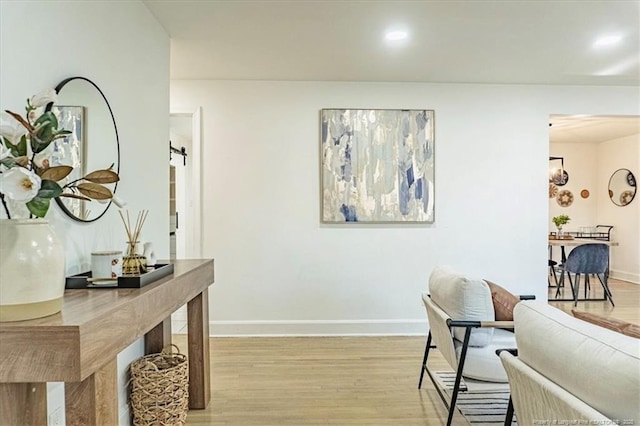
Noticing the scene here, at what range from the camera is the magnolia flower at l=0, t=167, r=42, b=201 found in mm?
1066

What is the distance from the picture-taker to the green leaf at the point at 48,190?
45.9 inches

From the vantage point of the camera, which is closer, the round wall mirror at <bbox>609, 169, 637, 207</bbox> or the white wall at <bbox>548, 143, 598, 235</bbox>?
the round wall mirror at <bbox>609, 169, 637, 207</bbox>

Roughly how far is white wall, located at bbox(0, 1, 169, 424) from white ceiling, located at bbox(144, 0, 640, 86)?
375 millimetres

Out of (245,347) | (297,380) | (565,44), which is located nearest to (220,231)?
(245,347)

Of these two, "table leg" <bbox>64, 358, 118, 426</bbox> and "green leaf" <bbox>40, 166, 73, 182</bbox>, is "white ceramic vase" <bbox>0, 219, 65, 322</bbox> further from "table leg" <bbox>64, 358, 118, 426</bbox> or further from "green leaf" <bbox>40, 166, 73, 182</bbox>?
"table leg" <bbox>64, 358, 118, 426</bbox>

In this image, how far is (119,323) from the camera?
135cm

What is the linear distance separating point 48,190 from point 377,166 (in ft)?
10.7

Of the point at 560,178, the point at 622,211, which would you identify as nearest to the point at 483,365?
the point at 560,178

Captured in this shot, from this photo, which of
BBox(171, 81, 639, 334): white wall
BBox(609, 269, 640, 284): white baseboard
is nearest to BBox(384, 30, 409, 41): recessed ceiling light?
BBox(171, 81, 639, 334): white wall

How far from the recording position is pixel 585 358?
1204 millimetres

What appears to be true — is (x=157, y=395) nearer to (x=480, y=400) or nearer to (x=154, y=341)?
(x=154, y=341)

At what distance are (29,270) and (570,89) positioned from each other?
4.89 metres

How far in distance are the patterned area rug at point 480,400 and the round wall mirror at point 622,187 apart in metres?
6.08

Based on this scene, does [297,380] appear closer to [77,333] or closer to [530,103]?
[77,333]
